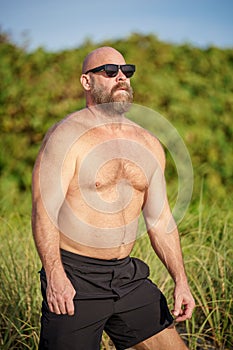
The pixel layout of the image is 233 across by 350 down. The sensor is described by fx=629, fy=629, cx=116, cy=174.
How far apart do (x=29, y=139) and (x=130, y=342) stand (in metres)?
4.51

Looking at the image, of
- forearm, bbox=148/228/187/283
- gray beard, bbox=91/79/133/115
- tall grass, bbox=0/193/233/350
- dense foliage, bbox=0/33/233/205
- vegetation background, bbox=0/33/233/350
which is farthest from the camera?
dense foliage, bbox=0/33/233/205

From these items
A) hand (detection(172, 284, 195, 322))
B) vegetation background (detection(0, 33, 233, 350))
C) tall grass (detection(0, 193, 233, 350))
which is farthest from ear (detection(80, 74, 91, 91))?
vegetation background (detection(0, 33, 233, 350))

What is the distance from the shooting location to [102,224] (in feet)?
10.1

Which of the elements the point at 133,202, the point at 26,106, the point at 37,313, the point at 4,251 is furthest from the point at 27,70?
the point at 133,202

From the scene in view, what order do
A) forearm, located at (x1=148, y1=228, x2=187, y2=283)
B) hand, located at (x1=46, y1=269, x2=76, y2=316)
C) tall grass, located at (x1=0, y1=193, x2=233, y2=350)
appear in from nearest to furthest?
hand, located at (x1=46, y1=269, x2=76, y2=316), forearm, located at (x1=148, y1=228, x2=187, y2=283), tall grass, located at (x1=0, y1=193, x2=233, y2=350)

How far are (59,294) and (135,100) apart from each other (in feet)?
16.8

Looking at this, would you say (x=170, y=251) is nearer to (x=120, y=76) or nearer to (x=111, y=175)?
(x=111, y=175)

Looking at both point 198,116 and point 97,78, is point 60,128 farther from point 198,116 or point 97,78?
point 198,116

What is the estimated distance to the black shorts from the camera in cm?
294

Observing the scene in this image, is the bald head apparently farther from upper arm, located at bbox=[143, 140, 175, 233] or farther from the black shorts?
the black shorts

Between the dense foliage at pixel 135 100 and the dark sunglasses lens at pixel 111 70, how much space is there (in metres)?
4.01

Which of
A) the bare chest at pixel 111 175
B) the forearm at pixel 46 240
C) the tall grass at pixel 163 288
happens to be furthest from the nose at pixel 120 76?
the tall grass at pixel 163 288

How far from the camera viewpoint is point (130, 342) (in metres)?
3.21

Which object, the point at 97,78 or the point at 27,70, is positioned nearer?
the point at 97,78
